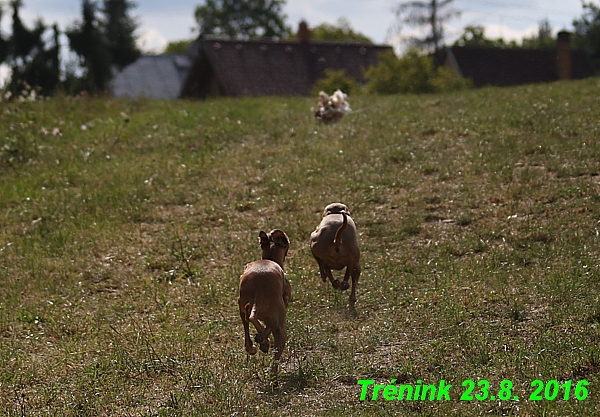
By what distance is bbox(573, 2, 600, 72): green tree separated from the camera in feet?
159

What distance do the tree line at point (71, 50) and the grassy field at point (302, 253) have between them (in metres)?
20.2

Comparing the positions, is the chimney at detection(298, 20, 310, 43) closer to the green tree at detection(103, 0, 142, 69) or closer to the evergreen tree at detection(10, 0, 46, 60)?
the green tree at detection(103, 0, 142, 69)

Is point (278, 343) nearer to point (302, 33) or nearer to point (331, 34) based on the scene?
point (302, 33)

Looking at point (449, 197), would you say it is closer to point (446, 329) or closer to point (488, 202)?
point (488, 202)

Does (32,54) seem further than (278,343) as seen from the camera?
Yes

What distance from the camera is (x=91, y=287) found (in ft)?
33.2

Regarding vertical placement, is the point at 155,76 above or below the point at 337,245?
above

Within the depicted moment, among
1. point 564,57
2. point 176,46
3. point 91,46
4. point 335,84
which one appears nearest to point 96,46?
point 91,46

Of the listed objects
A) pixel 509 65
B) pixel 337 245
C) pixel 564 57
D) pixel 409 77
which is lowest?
pixel 337 245

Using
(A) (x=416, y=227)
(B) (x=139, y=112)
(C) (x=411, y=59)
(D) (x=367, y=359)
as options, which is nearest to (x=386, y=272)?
(A) (x=416, y=227)

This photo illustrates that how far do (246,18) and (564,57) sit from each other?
126 ft

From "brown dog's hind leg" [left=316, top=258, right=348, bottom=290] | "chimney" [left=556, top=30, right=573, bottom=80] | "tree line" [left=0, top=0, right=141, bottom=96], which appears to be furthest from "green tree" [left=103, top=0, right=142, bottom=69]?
"brown dog's hind leg" [left=316, top=258, right=348, bottom=290]

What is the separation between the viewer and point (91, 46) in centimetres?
4169

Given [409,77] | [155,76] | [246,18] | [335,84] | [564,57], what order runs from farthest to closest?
1. [246,18]
2. [155,76]
3. [564,57]
4. [409,77]
5. [335,84]
